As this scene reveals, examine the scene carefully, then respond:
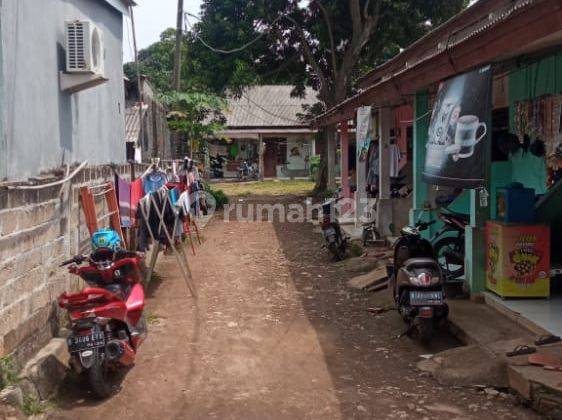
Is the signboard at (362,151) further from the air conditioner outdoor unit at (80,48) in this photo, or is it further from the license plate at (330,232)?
the air conditioner outdoor unit at (80,48)

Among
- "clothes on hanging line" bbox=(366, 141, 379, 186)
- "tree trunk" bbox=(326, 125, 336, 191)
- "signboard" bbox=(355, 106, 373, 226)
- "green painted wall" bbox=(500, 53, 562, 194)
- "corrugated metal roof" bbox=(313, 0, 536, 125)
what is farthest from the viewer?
"tree trunk" bbox=(326, 125, 336, 191)

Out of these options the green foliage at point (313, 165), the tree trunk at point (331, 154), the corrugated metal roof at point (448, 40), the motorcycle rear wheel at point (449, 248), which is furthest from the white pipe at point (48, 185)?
the green foliage at point (313, 165)

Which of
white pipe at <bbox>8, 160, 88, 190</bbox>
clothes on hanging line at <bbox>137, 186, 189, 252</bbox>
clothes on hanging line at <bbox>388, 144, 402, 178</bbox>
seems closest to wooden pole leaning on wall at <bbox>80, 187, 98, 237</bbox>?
white pipe at <bbox>8, 160, 88, 190</bbox>

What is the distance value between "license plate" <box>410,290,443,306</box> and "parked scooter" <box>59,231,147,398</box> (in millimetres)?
2615

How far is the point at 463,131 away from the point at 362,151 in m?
6.28

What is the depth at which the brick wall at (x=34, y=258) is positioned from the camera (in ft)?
15.3

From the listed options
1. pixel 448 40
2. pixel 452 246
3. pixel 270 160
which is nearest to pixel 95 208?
pixel 452 246

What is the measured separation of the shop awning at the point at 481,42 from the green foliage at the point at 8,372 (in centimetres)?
447

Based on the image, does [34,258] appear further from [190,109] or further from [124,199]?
[190,109]

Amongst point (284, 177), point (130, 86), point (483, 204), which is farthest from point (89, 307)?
point (284, 177)

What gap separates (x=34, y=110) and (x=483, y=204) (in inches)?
188

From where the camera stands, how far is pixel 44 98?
6.23 metres

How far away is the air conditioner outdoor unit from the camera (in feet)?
22.3

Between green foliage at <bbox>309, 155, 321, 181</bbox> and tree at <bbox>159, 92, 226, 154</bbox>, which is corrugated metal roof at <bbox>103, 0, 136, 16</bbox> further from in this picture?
green foliage at <bbox>309, 155, 321, 181</bbox>
